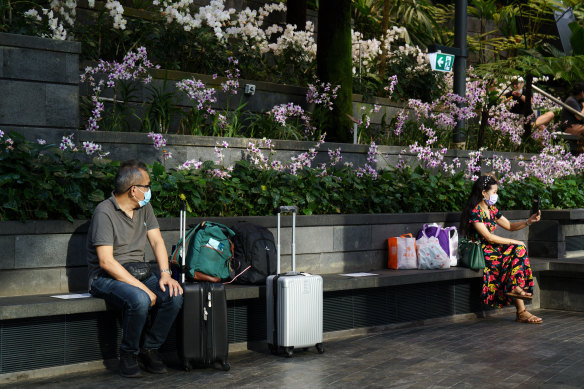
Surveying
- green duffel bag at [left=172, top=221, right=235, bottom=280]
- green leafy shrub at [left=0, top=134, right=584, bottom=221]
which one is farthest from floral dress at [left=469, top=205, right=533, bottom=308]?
green duffel bag at [left=172, top=221, right=235, bottom=280]

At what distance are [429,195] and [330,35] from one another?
301cm

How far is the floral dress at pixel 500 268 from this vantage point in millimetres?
9906

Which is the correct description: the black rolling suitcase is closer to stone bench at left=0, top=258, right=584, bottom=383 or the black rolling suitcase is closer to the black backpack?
stone bench at left=0, top=258, right=584, bottom=383

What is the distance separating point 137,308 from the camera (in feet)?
21.5

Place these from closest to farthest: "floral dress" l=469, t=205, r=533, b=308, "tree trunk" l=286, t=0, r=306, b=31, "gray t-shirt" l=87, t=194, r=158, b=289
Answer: "gray t-shirt" l=87, t=194, r=158, b=289 → "floral dress" l=469, t=205, r=533, b=308 → "tree trunk" l=286, t=0, r=306, b=31

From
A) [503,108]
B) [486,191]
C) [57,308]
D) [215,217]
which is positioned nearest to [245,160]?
[215,217]

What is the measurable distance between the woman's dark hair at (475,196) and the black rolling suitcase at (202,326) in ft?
13.9

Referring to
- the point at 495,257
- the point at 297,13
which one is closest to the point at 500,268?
the point at 495,257

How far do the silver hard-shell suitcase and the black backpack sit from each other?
209 millimetres

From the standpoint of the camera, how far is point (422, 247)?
986 centimetres

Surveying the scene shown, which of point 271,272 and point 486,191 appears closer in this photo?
point 271,272

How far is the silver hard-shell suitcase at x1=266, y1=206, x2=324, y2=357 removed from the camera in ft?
24.6

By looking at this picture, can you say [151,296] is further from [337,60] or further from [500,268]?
[337,60]

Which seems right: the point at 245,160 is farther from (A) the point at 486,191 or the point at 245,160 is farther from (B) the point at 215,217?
(A) the point at 486,191
